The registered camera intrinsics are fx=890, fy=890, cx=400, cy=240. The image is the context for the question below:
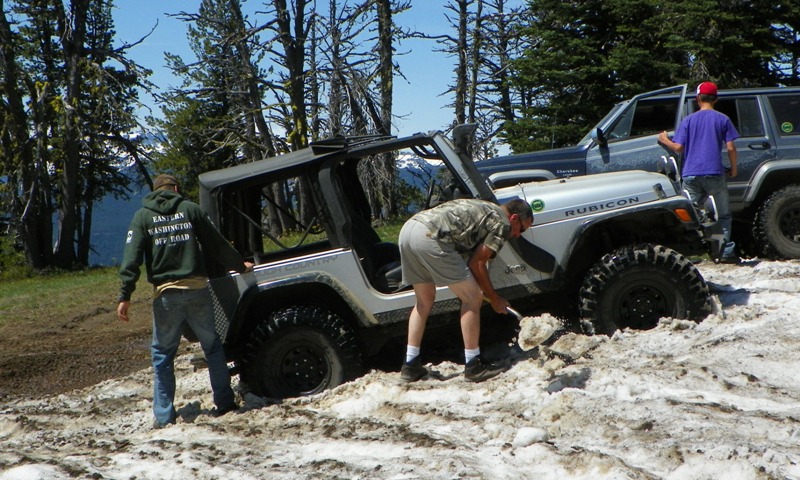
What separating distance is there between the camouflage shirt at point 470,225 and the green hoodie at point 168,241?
156 cm

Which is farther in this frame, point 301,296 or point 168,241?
point 301,296

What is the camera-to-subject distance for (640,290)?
6742mm

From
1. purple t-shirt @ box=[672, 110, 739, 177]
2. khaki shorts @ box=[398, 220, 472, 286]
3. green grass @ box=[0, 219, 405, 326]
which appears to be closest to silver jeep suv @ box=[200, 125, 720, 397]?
khaki shorts @ box=[398, 220, 472, 286]

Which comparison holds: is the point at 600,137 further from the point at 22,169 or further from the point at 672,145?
the point at 22,169

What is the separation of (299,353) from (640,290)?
261 cm

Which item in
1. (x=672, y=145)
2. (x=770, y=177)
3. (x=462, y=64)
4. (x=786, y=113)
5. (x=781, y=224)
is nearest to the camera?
(x=672, y=145)

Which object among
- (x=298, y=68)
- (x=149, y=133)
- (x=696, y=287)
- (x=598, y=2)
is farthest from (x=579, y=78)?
(x=696, y=287)

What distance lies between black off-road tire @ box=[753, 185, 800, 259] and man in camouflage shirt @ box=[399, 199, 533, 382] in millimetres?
4595

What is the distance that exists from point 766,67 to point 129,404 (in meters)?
20.0

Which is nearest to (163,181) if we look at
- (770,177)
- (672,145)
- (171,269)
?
(171,269)

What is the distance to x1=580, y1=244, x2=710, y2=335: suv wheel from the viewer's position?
660 centimetres

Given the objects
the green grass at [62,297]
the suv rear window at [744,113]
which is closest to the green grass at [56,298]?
the green grass at [62,297]

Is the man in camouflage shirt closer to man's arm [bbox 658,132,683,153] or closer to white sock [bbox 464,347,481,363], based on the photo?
white sock [bbox 464,347,481,363]

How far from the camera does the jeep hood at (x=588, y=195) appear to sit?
668cm
